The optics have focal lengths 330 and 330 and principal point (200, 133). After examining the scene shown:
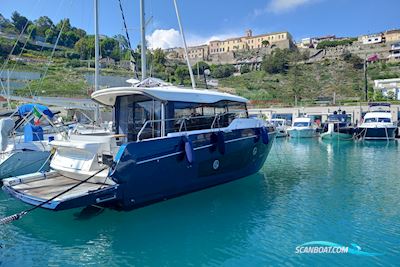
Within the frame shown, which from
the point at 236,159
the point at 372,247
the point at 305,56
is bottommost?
the point at 372,247

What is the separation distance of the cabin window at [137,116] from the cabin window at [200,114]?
0.42 m

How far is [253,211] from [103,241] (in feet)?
14.1

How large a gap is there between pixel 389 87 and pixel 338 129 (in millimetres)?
44600

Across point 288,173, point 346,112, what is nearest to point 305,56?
point 346,112

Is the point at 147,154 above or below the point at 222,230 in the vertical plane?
above

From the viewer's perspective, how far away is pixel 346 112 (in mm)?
44031

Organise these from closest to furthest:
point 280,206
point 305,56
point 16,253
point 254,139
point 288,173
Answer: point 16,253 < point 280,206 < point 254,139 < point 288,173 < point 305,56

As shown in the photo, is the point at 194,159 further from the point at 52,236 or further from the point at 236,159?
the point at 52,236

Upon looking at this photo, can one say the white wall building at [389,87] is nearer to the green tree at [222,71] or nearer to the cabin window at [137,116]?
the green tree at [222,71]

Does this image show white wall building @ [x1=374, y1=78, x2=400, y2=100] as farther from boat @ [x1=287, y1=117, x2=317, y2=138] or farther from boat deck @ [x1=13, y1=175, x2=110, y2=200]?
boat deck @ [x1=13, y1=175, x2=110, y2=200]

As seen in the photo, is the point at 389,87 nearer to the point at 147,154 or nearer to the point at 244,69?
the point at 244,69

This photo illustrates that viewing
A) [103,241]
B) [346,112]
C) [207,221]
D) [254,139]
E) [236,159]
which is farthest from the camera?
[346,112]

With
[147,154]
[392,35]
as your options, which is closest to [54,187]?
[147,154]

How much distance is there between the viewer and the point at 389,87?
7044 cm
